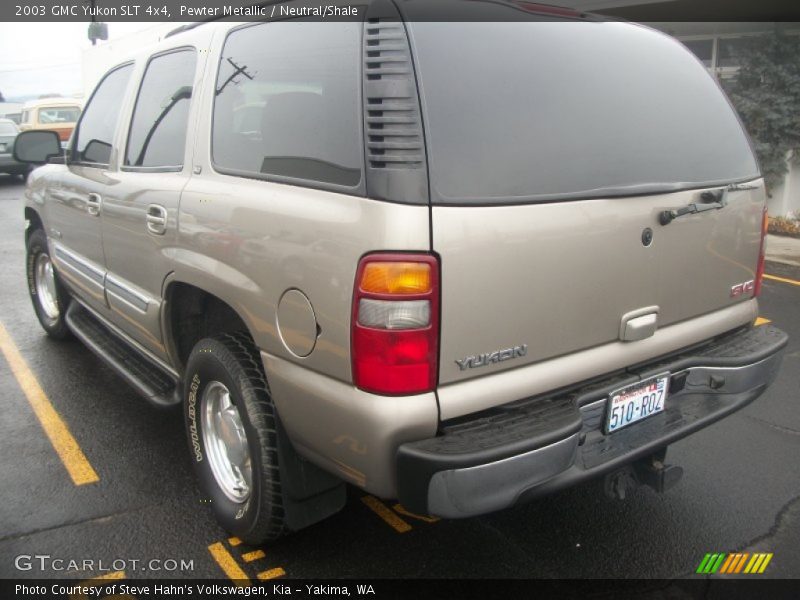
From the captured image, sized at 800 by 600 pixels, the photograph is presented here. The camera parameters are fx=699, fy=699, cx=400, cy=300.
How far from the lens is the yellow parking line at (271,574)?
266 centimetres

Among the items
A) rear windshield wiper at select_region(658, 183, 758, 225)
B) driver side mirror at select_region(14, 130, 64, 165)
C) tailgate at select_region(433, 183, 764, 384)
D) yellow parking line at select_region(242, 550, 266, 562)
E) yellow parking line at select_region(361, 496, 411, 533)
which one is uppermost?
driver side mirror at select_region(14, 130, 64, 165)

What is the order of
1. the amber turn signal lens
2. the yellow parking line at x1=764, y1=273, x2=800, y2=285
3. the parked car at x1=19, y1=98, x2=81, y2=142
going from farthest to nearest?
the parked car at x1=19, y1=98, x2=81, y2=142, the yellow parking line at x1=764, y1=273, x2=800, y2=285, the amber turn signal lens

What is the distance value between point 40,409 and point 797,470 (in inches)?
165


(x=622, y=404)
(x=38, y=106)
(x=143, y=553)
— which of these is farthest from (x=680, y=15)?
(x=38, y=106)

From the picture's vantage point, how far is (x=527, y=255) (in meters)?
2.18

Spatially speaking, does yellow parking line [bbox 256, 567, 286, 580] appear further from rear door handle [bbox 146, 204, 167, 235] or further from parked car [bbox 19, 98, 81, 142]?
parked car [bbox 19, 98, 81, 142]

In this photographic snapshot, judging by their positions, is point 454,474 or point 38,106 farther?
point 38,106

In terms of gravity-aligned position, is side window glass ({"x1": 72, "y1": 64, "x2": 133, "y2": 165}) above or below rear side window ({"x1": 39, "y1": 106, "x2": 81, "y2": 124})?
below

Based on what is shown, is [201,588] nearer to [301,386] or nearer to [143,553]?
[143,553]

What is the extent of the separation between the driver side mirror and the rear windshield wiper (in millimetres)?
3989

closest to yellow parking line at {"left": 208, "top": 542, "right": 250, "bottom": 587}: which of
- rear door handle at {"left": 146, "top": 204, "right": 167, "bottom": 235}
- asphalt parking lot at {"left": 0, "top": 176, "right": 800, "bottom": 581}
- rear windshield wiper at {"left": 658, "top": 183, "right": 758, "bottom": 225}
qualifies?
asphalt parking lot at {"left": 0, "top": 176, "right": 800, "bottom": 581}

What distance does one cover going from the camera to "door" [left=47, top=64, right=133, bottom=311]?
12.4ft

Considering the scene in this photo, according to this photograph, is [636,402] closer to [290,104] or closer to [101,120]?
[290,104]

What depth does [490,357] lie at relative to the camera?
7.16ft
